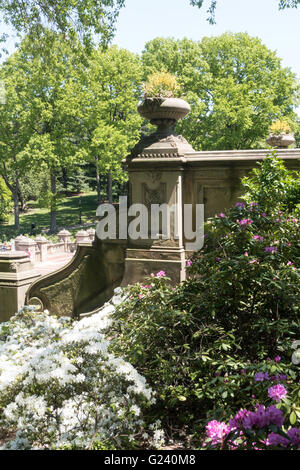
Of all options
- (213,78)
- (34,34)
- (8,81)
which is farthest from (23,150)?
(34,34)

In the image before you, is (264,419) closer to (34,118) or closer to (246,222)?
(246,222)

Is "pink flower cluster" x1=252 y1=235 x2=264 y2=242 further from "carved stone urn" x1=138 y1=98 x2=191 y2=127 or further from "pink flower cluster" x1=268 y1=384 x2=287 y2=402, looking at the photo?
"carved stone urn" x1=138 y1=98 x2=191 y2=127

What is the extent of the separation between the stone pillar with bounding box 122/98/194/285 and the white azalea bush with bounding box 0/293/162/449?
6.95 feet

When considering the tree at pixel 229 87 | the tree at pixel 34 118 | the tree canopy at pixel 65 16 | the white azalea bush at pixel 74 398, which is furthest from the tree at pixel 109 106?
the white azalea bush at pixel 74 398

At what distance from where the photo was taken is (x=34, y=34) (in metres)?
9.65

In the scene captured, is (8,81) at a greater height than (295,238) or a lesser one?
greater

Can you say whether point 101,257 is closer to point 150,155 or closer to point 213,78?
point 150,155

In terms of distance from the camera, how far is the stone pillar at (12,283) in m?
6.16

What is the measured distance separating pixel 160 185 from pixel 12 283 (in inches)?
117

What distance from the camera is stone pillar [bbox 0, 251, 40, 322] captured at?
6.16 m

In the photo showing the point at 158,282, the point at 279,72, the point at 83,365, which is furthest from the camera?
the point at 279,72

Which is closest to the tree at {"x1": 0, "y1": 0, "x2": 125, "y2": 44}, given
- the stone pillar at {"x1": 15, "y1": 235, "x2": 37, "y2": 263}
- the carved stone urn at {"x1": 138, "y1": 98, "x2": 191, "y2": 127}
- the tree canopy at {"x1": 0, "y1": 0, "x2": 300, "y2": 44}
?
the tree canopy at {"x1": 0, "y1": 0, "x2": 300, "y2": 44}

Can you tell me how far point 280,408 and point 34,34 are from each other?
10401mm

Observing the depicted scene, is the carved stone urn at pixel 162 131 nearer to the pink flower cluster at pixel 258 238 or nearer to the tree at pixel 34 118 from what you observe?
the pink flower cluster at pixel 258 238
